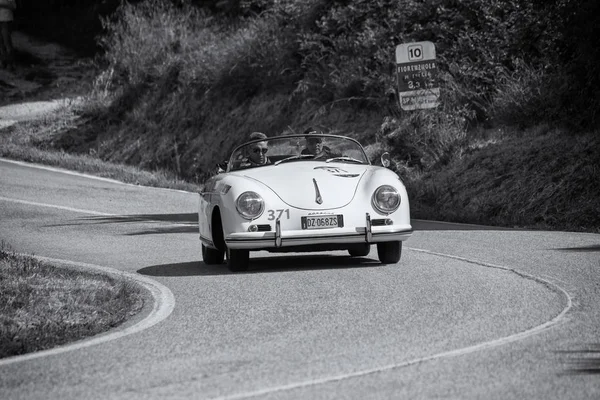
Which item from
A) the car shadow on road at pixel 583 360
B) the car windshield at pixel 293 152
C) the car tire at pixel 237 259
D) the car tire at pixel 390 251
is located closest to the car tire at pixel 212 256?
the car tire at pixel 237 259

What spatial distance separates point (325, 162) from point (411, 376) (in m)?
6.29

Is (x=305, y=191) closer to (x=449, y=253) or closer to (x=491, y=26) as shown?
(x=449, y=253)

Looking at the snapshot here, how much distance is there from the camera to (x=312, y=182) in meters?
11.5

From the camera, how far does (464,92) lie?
78.5ft

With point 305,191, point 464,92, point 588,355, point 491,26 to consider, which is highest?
point 491,26

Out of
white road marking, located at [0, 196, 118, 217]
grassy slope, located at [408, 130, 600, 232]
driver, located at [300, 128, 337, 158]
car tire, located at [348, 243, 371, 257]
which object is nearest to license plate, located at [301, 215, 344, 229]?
car tire, located at [348, 243, 371, 257]

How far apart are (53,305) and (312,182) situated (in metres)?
3.28

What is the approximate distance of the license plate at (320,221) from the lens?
11.2 meters

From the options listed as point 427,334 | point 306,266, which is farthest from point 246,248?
point 427,334

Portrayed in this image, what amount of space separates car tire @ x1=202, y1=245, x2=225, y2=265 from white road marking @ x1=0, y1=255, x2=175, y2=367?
1003 millimetres

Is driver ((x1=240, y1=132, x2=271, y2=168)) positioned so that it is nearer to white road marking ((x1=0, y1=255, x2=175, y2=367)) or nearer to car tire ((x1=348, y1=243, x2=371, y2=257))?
car tire ((x1=348, y1=243, x2=371, y2=257))

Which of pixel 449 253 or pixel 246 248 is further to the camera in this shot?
pixel 449 253

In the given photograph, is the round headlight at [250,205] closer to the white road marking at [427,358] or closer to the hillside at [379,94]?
the white road marking at [427,358]

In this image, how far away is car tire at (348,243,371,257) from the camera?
12477mm
